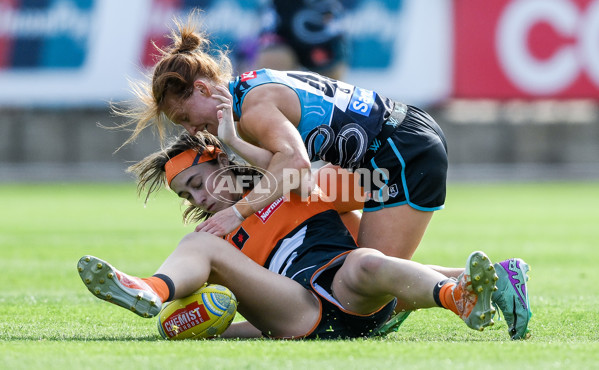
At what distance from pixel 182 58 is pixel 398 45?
15385mm

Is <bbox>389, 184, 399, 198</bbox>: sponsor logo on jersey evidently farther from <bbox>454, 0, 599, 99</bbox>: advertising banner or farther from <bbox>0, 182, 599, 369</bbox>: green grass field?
<bbox>454, 0, 599, 99</bbox>: advertising banner

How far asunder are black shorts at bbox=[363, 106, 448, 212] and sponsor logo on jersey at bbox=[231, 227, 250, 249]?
0.79 metres

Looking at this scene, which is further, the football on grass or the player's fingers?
the player's fingers

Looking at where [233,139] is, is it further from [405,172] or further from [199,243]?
[405,172]

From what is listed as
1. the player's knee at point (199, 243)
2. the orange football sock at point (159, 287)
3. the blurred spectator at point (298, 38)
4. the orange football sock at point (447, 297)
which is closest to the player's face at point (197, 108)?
the player's knee at point (199, 243)

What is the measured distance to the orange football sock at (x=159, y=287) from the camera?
14.2ft

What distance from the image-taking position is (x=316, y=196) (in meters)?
5.12

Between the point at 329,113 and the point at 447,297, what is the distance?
1338mm

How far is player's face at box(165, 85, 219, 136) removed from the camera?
5.03 metres

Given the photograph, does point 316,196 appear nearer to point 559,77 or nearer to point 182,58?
point 182,58

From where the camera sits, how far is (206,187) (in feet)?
16.8

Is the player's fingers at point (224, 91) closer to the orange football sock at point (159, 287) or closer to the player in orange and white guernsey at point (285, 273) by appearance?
the player in orange and white guernsey at point (285, 273)

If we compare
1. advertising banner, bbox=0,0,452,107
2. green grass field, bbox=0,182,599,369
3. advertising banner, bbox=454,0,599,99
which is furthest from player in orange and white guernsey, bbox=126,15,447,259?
advertising banner, bbox=454,0,599,99

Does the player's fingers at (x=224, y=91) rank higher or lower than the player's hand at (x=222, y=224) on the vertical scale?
higher
